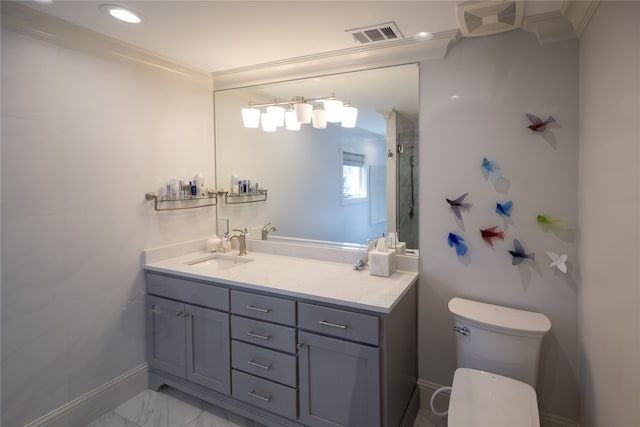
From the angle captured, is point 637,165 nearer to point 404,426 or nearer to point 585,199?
point 585,199

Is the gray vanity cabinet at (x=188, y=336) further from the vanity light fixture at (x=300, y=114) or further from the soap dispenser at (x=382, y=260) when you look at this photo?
the vanity light fixture at (x=300, y=114)

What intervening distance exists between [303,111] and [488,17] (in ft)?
3.80

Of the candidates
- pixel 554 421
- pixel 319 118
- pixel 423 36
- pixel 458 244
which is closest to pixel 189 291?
pixel 319 118

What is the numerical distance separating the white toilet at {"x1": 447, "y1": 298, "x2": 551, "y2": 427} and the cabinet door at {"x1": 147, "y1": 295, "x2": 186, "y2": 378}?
1631 millimetres

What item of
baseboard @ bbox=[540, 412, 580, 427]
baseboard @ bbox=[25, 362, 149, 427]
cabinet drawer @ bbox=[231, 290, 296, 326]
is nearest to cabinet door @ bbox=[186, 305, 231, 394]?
cabinet drawer @ bbox=[231, 290, 296, 326]

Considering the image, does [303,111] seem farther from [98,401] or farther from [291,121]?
[98,401]

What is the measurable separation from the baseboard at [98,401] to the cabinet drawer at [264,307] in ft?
A: 3.07

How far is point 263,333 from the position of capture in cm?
185

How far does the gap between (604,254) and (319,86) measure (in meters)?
1.88

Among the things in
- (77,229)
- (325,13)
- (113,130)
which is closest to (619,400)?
(325,13)

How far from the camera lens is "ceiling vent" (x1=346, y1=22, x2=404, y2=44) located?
5.88 feet

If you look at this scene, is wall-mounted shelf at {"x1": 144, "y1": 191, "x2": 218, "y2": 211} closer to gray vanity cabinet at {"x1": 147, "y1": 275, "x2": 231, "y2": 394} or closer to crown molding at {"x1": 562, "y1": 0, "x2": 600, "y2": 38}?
gray vanity cabinet at {"x1": 147, "y1": 275, "x2": 231, "y2": 394}

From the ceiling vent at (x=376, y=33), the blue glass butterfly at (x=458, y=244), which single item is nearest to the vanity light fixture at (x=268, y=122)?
the ceiling vent at (x=376, y=33)

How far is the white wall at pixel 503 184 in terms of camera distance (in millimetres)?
1719
